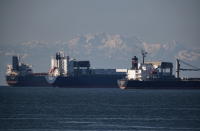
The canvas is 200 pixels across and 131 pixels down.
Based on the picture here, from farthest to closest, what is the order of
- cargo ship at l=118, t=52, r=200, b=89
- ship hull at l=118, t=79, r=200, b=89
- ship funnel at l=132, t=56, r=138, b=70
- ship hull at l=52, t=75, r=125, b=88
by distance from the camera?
ship hull at l=52, t=75, r=125, b=88
ship funnel at l=132, t=56, r=138, b=70
cargo ship at l=118, t=52, r=200, b=89
ship hull at l=118, t=79, r=200, b=89

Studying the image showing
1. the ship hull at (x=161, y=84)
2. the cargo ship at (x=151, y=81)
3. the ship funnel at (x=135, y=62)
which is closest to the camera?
the ship hull at (x=161, y=84)

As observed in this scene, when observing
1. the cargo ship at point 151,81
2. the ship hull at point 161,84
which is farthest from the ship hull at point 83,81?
the ship hull at point 161,84

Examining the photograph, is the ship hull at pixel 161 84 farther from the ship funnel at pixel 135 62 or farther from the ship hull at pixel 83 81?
the ship hull at pixel 83 81

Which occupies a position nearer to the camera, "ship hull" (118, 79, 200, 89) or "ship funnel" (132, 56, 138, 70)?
"ship hull" (118, 79, 200, 89)

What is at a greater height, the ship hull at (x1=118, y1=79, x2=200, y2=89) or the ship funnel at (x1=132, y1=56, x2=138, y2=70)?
the ship funnel at (x1=132, y1=56, x2=138, y2=70)

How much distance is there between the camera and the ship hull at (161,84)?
561ft

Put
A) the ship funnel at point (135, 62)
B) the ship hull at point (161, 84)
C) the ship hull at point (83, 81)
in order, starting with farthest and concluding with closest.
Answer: the ship hull at point (83, 81), the ship funnel at point (135, 62), the ship hull at point (161, 84)

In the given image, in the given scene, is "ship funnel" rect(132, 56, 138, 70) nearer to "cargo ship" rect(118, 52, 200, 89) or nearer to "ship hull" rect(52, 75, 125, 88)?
"cargo ship" rect(118, 52, 200, 89)

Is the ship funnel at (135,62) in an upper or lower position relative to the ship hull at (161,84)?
upper

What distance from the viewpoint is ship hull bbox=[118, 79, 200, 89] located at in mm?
170875

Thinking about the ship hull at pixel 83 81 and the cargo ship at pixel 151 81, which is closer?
the cargo ship at pixel 151 81

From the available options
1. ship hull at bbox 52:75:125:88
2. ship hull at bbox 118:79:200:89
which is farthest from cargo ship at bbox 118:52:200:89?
ship hull at bbox 52:75:125:88

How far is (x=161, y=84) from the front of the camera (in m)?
171

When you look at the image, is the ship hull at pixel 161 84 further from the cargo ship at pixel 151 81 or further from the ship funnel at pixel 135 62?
the ship funnel at pixel 135 62
